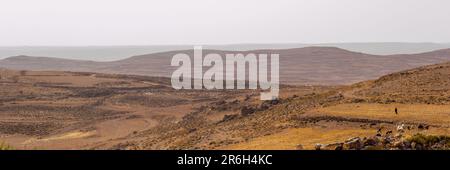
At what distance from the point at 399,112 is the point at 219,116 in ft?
51.3

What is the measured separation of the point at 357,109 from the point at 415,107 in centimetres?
266

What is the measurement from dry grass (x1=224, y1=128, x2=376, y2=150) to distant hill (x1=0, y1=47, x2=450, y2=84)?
71981mm

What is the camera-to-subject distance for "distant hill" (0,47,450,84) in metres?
106

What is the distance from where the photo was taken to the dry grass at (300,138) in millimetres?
20270

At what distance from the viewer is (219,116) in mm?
38688

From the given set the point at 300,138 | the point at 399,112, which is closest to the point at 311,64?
the point at 399,112

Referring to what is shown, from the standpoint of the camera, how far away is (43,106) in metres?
53.4

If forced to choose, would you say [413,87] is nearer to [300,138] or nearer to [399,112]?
[399,112]

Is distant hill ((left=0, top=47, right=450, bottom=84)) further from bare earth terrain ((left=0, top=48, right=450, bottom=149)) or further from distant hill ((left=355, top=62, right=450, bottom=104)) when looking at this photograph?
distant hill ((left=355, top=62, right=450, bottom=104))

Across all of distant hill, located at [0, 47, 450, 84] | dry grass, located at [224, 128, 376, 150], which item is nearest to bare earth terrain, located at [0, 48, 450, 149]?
dry grass, located at [224, 128, 376, 150]

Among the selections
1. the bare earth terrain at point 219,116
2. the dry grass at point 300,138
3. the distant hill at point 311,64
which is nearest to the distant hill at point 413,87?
the bare earth terrain at point 219,116

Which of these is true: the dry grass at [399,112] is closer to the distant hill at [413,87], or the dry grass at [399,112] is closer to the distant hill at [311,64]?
the distant hill at [413,87]
